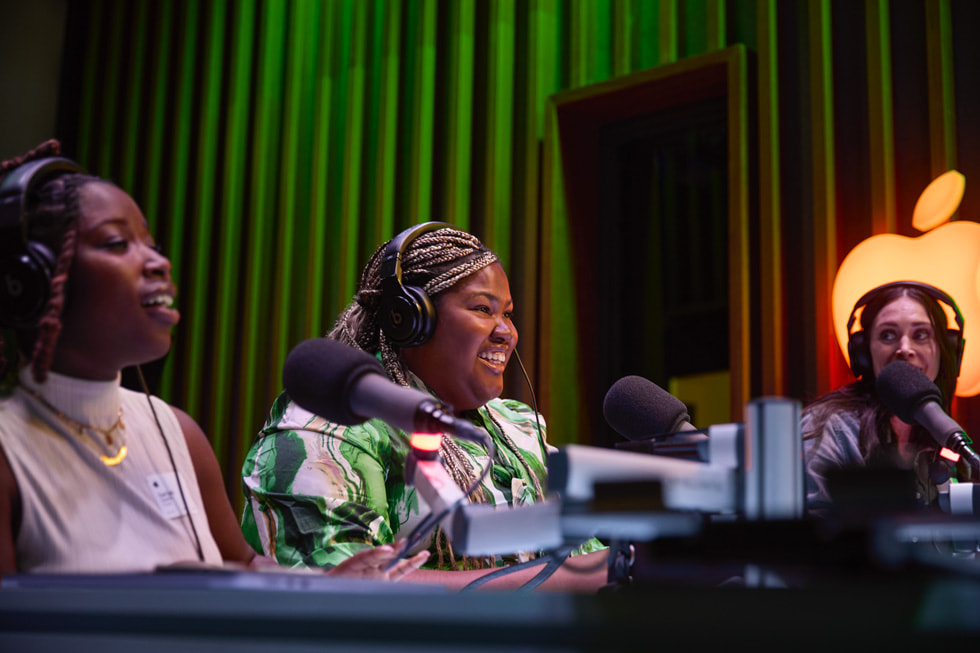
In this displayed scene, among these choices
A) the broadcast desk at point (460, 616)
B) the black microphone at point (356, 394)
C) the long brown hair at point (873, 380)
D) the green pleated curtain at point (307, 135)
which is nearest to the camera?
the broadcast desk at point (460, 616)

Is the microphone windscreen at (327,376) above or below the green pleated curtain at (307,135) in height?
below

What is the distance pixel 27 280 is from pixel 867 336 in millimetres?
2000

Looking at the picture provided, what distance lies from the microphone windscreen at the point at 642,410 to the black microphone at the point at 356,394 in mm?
325

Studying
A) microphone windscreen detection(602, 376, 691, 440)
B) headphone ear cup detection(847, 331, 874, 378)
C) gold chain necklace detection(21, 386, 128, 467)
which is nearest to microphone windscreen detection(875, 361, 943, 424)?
microphone windscreen detection(602, 376, 691, 440)

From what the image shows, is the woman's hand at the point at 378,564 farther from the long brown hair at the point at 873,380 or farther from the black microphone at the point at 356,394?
the long brown hair at the point at 873,380

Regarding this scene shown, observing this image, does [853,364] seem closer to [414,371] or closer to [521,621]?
[414,371]

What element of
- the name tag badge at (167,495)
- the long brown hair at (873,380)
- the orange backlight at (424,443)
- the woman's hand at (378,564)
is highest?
the long brown hair at (873,380)

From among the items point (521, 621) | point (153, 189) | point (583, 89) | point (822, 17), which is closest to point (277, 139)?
point (153, 189)

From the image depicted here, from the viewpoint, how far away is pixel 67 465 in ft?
2.79

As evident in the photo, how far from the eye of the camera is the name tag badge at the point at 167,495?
904 mm

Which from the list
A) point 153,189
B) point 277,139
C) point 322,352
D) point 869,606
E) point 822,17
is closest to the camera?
point 869,606

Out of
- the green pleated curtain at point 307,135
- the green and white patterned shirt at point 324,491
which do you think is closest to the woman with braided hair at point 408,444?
the green and white patterned shirt at point 324,491

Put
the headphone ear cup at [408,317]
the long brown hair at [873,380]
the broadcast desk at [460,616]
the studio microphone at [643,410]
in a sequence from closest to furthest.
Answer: the broadcast desk at [460,616] → the studio microphone at [643,410] → the headphone ear cup at [408,317] → the long brown hair at [873,380]

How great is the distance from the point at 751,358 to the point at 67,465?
2.15m
